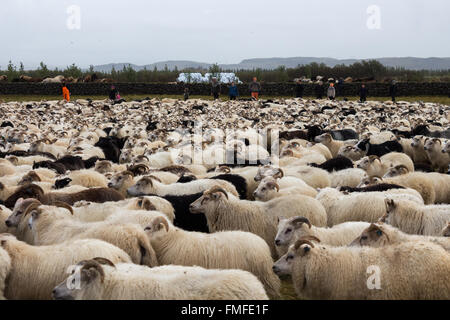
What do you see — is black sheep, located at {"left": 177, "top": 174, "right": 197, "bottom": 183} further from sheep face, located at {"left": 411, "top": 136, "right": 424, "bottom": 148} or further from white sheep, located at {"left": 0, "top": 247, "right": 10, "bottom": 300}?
sheep face, located at {"left": 411, "top": 136, "right": 424, "bottom": 148}

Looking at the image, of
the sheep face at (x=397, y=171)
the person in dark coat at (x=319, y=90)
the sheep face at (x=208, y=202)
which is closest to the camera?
the sheep face at (x=208, y=202)

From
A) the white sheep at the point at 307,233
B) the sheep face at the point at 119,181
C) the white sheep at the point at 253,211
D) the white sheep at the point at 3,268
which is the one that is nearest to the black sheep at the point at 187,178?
the sheep face at the point at 119,181

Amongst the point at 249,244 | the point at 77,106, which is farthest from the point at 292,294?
the point at 77,106

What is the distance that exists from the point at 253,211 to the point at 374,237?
2096mm

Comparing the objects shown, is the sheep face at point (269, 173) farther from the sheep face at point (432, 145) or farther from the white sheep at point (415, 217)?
the sheep face at point (432, 145)

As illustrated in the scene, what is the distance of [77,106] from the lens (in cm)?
2859

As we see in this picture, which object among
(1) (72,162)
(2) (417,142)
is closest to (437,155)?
(2) (417,142)

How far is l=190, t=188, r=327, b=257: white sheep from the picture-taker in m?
7.18

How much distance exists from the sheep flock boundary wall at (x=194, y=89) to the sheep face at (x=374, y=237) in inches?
1393

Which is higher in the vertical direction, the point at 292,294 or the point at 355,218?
the point at 355,218

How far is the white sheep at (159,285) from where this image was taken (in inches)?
170
